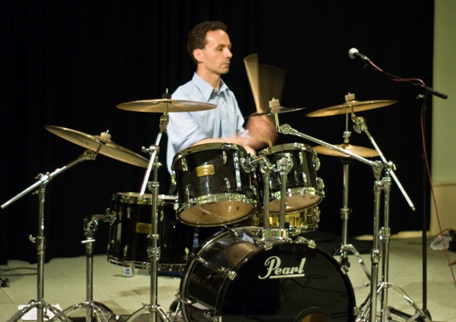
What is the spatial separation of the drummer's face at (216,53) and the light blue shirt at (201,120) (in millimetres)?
116

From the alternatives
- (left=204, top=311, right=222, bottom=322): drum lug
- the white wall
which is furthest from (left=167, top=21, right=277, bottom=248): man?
the white wall

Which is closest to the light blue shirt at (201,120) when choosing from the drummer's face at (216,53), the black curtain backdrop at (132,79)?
the drummer's face at (216,53)

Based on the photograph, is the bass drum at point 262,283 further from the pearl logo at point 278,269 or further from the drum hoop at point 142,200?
the drum hoop at point 142,200

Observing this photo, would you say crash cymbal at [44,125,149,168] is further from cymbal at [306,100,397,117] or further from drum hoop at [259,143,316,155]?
cymbal at [306,100,397,117]

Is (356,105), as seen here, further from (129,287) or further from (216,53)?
(129,287)

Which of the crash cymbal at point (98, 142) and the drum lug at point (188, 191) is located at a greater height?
the crash cymbal at point (98, 142)

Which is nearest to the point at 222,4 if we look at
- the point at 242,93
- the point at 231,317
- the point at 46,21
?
the point at 242,93

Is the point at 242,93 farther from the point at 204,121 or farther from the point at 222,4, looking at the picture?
the point at 204,121

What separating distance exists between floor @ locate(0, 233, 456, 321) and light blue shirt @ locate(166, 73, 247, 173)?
952mm

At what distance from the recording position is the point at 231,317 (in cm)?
297

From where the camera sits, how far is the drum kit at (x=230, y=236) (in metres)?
3.01

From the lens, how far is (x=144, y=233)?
11.8 feet

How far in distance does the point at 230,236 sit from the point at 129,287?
163cm

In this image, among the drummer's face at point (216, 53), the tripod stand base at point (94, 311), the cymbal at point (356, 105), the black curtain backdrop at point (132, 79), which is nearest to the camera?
the tripod stand base at point (94, 311)
